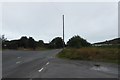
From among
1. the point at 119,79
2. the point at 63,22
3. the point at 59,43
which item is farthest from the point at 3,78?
the point at 59,43

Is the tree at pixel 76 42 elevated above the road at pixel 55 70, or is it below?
above

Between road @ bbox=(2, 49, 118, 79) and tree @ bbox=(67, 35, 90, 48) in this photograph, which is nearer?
road @ bbox=(2, 49, 118, 79)

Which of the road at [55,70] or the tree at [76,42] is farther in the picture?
the tree at [76,42]

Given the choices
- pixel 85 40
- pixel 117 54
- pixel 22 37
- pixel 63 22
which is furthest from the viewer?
pixel 22 37

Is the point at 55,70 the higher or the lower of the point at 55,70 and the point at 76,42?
the lower

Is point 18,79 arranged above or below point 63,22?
below

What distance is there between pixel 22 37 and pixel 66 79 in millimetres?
134545

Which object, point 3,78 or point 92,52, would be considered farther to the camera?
point 92,52

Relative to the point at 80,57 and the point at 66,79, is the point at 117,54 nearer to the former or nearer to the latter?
the point at 80,57

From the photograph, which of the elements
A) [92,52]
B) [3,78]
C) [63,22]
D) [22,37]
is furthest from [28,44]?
[3,78]

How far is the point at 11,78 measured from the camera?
14523mm

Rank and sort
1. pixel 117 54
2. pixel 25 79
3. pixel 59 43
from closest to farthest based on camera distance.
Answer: pixel 25 79 → pixel 117 54 → pixel 59 43

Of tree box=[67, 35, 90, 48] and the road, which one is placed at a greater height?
tree box=[67, 35, 90, 48]

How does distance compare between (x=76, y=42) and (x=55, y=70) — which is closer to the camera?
(x=55, y=70)
